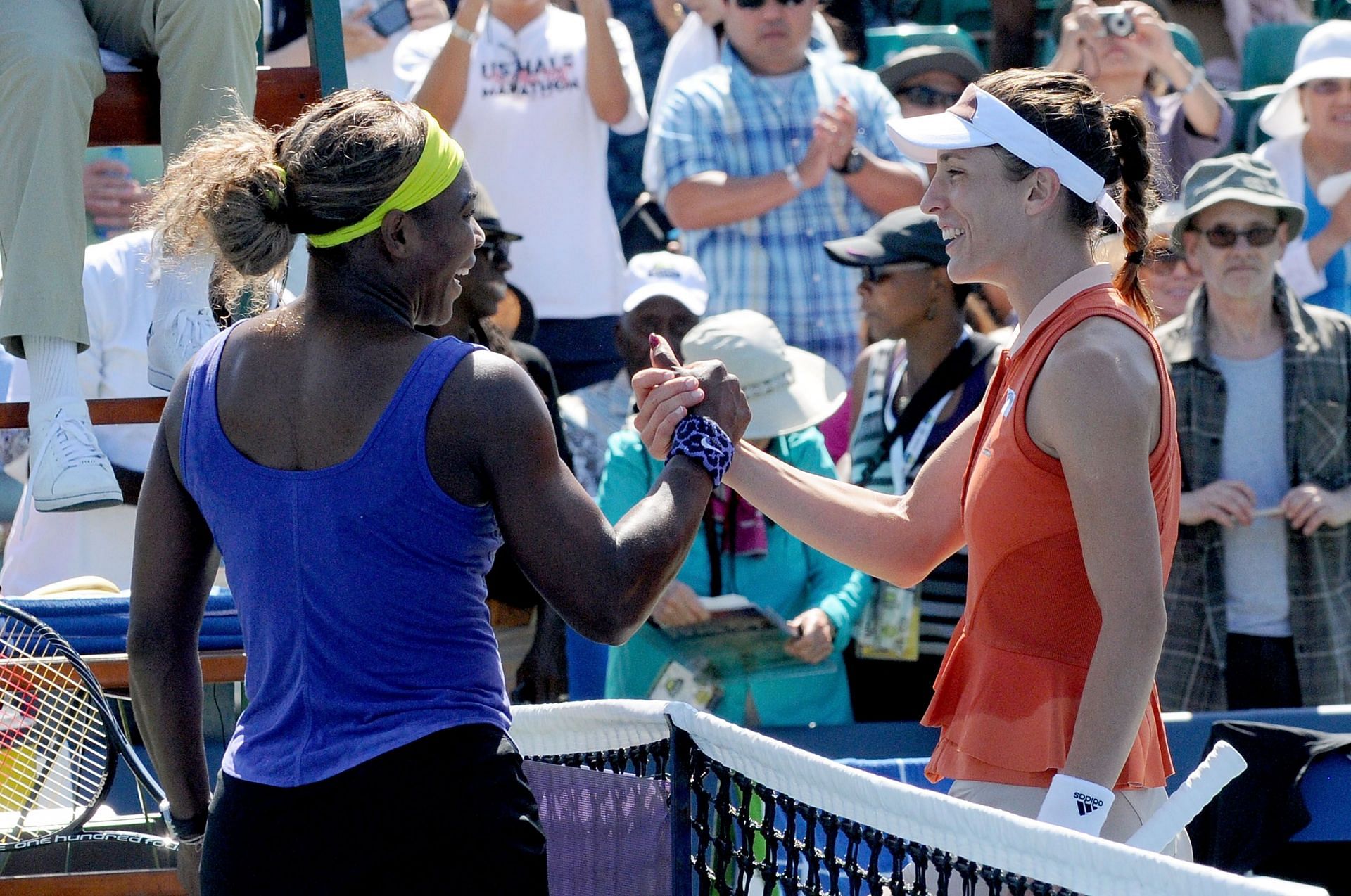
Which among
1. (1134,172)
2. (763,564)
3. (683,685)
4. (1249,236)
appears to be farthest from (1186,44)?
Answer: (1134,172)

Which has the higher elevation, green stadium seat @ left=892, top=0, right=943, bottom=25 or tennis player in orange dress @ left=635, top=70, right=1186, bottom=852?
green stadium seat @ left=892, top=0, right=943, bottom=25

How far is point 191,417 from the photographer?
2086mm

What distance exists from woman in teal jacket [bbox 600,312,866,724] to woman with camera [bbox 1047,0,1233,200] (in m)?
2.29

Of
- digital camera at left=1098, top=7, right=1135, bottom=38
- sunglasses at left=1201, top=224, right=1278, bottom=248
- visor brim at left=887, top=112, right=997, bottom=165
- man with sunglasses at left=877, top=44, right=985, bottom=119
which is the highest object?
digital camera at left=1098, top=7, right=1135, bottom=38

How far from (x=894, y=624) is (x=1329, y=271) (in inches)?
99.0

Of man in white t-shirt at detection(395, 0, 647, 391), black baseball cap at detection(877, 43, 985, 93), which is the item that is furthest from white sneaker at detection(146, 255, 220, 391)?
black baseball cap at detection(877, 43, 985, 93)

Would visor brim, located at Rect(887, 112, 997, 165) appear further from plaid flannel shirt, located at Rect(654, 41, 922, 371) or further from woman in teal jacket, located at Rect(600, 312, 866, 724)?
plaid flannel shirt, located at Rect(654, 41, 922, 371)

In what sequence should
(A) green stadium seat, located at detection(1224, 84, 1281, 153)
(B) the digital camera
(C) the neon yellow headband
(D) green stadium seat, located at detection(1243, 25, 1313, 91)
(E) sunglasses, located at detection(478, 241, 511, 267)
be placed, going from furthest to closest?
(D) green stadium seat, located at detection(1243, 25, 1313, 91) → (A) green stadium seat, located at detection(1224, 84, 1281, 153) → (B) the digital camera → (E) sunglasses, located at detection(478, 241, 511, 267) → (C) the neon yellow headband

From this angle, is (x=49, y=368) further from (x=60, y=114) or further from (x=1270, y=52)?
(x=1270, y=52)

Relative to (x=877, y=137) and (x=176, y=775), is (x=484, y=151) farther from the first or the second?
(x=176, y=775)

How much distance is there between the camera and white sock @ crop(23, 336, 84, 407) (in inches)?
129

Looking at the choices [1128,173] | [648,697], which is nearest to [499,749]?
[1128,173]

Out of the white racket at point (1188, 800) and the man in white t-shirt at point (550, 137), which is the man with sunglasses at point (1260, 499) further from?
the white racket at point (1188, 800)

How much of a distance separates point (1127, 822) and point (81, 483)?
2036 mm
